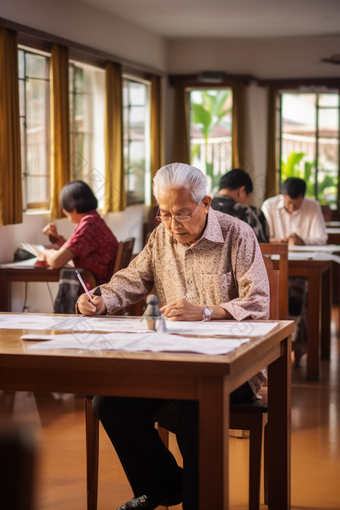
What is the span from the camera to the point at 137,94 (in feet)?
24.6

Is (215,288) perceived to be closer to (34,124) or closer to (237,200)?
(237,200)

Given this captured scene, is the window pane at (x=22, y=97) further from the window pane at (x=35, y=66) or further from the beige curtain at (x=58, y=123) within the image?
the beige curtain at (x=58, y=123)

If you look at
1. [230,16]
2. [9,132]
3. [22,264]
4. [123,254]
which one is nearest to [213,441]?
[123,254]

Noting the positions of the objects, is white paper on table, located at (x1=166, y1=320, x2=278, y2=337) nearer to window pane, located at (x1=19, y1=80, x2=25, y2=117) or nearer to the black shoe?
the black shoe

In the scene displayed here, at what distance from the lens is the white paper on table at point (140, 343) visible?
1592 mm

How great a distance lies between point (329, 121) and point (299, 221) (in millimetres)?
3204

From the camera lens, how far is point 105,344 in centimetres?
166

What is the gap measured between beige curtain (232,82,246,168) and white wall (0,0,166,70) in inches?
35.7

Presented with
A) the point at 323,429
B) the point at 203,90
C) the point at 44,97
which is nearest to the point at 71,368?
the point at 323,429

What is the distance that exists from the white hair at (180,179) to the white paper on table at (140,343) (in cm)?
56

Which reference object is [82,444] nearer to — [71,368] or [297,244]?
[71,368]

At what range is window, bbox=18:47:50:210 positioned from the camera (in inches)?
207

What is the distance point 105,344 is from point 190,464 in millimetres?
458

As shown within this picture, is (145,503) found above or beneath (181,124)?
A: beneath
